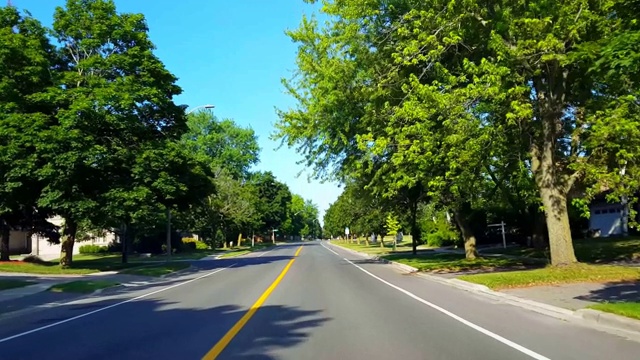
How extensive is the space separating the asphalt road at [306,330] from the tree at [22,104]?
1273cm

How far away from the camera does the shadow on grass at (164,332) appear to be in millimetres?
8688

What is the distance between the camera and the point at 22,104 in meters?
28.0

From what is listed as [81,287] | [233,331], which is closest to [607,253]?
[233,331]

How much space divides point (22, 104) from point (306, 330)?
78.5 ft

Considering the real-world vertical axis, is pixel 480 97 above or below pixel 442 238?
above

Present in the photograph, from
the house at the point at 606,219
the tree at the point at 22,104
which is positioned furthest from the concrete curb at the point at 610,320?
the house at the point at 606,219

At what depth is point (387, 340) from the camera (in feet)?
29.9

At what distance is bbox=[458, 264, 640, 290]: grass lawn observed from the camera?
1684 cm

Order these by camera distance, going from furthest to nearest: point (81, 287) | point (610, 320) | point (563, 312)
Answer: point (81, 287)
point (563, 312)
point (610, 320)

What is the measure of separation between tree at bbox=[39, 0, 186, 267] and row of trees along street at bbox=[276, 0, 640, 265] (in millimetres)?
9595

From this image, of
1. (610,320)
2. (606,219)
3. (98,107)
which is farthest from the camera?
(606,219)

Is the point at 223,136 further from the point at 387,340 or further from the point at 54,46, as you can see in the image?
the point at 387,340

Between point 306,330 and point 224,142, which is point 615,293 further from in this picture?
point 224,142

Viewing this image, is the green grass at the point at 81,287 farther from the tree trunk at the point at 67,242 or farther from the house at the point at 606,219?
the house at the point at 606,219
